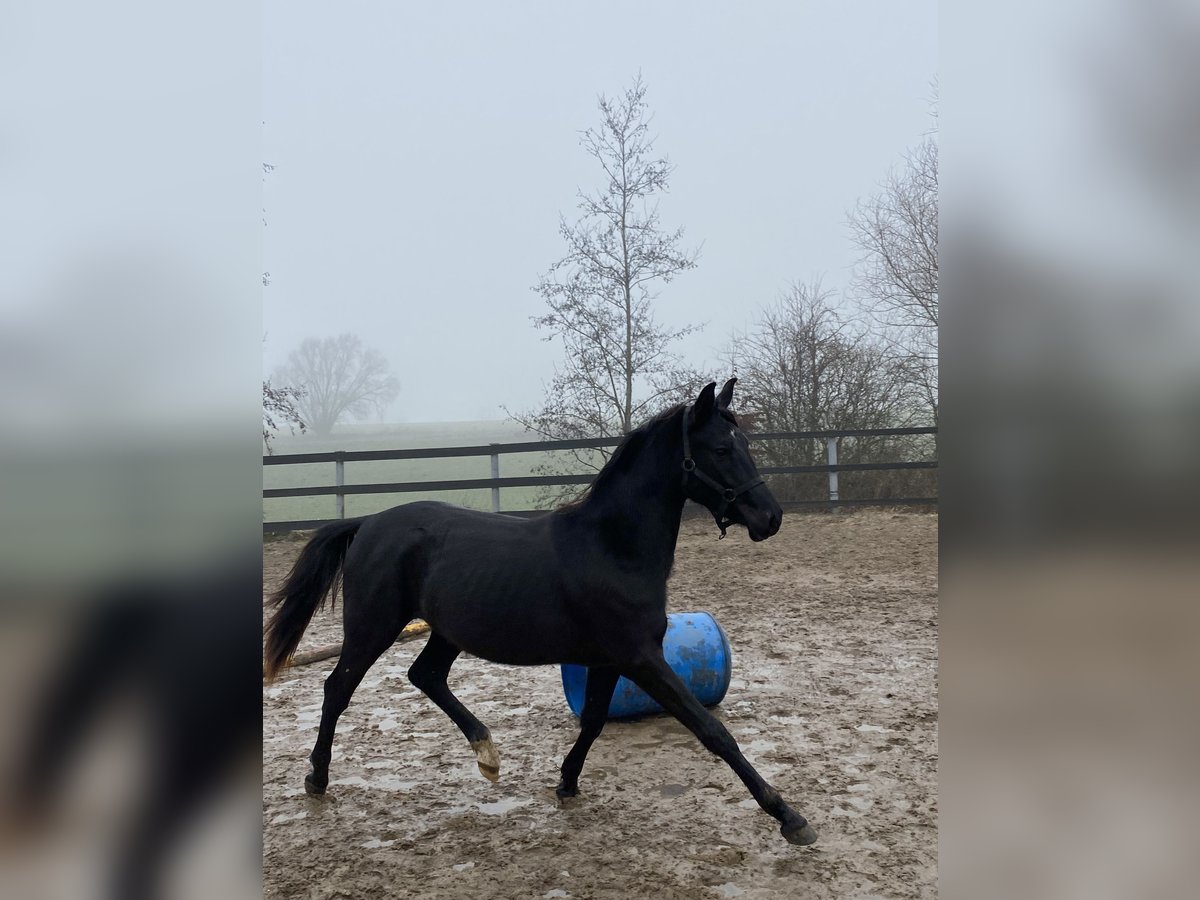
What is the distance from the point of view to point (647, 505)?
137 inches

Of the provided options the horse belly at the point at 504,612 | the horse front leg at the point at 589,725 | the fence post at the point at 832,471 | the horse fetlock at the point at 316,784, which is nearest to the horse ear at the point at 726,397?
the horse belly at the point at 504,612

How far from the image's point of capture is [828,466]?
1251cm

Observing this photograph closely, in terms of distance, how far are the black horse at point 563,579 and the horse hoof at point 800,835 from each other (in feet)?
0.95

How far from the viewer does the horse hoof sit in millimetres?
2949

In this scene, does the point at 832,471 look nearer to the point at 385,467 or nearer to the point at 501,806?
the point at 501,806

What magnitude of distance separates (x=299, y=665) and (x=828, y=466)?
873 cm

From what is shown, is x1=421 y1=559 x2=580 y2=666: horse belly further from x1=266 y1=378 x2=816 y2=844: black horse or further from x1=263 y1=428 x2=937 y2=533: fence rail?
x1=263 y1=428 x2=937 y2=533: fence rail

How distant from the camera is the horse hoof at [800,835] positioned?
116 inches

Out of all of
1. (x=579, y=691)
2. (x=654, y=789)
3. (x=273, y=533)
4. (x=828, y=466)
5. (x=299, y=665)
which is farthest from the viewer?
(x=828, y=466)

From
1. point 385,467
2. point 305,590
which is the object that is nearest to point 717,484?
point 305,590
